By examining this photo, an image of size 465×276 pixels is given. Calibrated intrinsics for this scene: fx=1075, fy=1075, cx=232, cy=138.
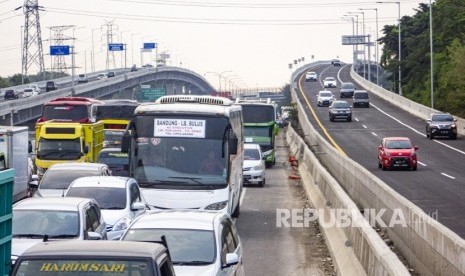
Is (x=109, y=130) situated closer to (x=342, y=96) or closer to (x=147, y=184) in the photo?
(x=147, y=184)

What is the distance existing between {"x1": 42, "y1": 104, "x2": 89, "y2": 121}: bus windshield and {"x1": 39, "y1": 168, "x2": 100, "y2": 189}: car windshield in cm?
2130

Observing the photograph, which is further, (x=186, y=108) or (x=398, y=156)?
(x=398, y=156)

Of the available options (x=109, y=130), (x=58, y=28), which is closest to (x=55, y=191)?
(x=109, y=130)

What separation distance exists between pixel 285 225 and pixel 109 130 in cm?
2197

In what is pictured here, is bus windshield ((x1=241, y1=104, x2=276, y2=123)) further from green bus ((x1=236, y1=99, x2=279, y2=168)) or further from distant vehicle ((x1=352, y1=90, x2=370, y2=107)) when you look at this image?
distant vehicle ((x1=352, y1=90, x2=370, y2=107))

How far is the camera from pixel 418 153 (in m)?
55.9

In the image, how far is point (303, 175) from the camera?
4300cm

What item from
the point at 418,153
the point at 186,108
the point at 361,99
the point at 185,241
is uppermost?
the point at 186,108

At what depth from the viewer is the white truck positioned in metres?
28.4

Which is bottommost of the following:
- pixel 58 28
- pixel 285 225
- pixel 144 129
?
pixel 285 225

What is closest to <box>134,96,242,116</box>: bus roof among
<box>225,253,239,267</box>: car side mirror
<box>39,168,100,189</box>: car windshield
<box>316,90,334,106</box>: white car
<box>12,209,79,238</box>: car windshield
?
<box>39,168,100,189</box>: car windshield

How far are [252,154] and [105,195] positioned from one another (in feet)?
69.8

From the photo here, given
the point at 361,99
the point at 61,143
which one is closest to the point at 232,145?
the point at 61,143

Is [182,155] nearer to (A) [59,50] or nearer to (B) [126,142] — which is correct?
(B) [126,142]
